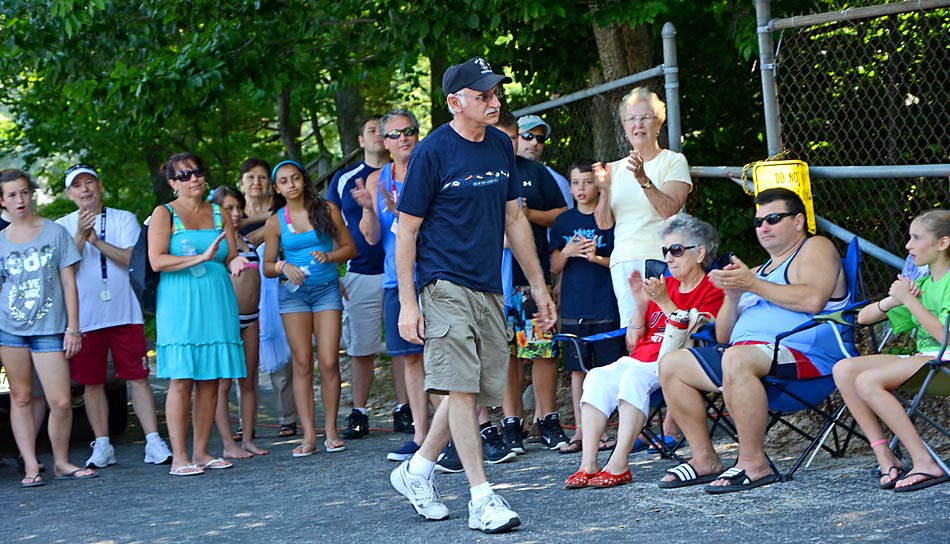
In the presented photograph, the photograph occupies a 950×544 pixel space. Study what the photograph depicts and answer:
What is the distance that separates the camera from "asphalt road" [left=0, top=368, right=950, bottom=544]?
16.0 ft

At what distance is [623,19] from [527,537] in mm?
4306

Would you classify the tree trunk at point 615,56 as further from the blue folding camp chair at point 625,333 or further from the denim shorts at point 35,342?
the denim shorts at point 35,342

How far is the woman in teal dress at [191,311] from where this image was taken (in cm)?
713

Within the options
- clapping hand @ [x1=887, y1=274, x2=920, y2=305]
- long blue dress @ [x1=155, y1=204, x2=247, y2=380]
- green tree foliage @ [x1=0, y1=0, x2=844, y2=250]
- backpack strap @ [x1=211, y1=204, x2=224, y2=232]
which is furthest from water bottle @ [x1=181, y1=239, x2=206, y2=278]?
clapping hand @ [x1=887, y1=274, x2=920, y2=305]

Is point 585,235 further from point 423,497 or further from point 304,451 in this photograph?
point 423,497

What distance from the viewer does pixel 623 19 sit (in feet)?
27.0

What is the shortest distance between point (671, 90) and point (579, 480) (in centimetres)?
274

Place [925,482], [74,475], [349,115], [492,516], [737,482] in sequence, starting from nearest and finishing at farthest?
1. [492,516]
2. [925,482]
3. [737,482]
4. [74,475]
5. [349,115]

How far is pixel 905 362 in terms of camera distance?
5.29m

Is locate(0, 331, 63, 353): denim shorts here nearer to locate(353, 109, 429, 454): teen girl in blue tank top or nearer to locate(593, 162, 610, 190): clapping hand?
locate(353, 109, 429, 454): teen girl in blue tank top

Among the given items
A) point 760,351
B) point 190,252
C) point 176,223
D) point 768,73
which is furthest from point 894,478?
point 176,223

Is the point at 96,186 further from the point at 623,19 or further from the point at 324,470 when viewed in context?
the point at 623,19

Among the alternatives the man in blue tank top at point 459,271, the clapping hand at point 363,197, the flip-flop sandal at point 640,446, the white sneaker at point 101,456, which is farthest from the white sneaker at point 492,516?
the white sneaker at point 101,456

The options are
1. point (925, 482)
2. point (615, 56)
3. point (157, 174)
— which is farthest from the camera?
point (157, 174)
